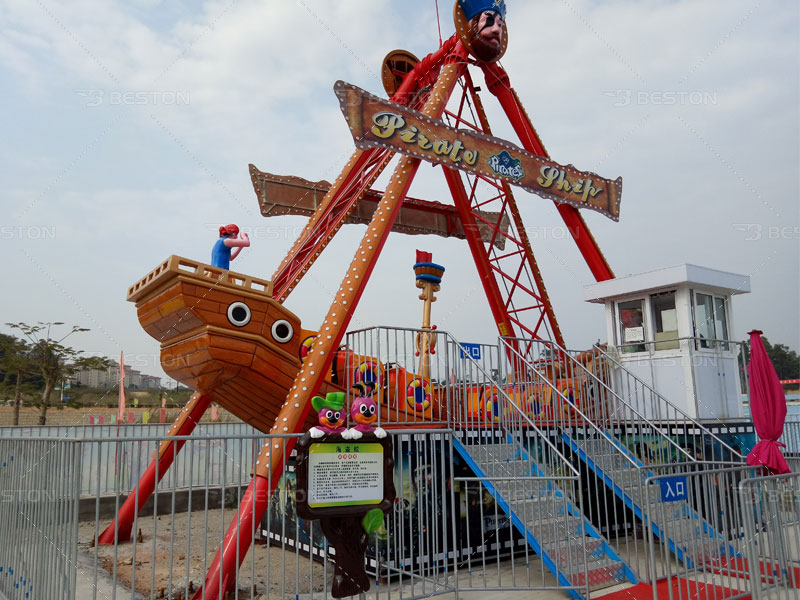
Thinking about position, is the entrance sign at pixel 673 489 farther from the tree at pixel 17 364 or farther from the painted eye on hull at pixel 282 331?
the tree at pixel 17 364

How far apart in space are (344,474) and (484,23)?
31.7ft

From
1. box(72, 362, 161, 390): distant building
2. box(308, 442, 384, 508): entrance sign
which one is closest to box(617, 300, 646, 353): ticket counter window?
box(308, 442, 384, 508): entrance sign

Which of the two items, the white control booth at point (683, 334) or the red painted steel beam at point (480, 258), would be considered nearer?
the white control booth at point (683, 334)

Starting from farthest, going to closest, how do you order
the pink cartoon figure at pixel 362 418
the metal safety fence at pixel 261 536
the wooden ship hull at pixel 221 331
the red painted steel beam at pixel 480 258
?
1. the red painted steel beam at pixel 480 258
2. the wooden ship hull at pixel 221 331
3. the pink cartoon figure at pixel 362 418
4. the metal safety fence at pixel 261 536

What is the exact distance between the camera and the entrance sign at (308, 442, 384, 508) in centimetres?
511

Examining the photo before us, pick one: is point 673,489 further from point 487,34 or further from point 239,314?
point 487,34

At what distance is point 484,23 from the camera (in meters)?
11.5

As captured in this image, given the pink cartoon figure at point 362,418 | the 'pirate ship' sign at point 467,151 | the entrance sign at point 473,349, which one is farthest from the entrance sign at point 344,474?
the 'pirate ship' sign at point 467,151

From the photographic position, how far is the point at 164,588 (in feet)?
23.3

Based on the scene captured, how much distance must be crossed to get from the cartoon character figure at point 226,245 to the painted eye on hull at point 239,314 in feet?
2.43

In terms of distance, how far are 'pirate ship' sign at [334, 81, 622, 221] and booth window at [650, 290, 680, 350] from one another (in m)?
2.12

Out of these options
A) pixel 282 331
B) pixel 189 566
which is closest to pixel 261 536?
pixel 189 566

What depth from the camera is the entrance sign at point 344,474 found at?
5109 millimetres

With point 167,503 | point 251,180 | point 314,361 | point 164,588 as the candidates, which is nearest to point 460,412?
point 314,361
